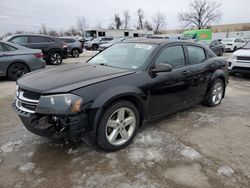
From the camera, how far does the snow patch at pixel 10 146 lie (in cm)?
352

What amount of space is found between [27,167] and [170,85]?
8.33ft

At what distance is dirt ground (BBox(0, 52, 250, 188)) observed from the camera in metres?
2.85

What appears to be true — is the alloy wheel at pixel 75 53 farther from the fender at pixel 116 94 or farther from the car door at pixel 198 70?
the fender at pixel 116 94

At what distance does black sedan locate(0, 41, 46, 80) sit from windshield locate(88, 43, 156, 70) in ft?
15.0

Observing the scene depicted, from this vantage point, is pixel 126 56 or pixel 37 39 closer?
pixel 126 56

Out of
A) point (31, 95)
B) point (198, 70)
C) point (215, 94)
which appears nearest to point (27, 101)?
point (31, 95)

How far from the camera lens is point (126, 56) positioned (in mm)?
4223

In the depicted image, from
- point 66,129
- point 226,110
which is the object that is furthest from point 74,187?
point 226,110

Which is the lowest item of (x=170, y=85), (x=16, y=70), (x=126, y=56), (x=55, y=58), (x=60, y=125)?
(x=55, y=58)

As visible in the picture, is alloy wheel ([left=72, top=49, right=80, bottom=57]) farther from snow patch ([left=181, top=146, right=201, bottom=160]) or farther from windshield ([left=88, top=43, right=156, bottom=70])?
snow patch ([left=181, top=146, right=201, bottom=160])

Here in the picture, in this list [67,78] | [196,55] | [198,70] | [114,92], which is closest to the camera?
[114,92]

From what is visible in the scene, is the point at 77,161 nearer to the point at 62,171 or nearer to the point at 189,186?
the point at 62,171

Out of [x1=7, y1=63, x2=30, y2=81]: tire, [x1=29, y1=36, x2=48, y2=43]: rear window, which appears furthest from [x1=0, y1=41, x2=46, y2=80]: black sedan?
[x1=29, y1=36, x2=48, y2=43]: rear window

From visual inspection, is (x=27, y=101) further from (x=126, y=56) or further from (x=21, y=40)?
(x=21, y=40)
